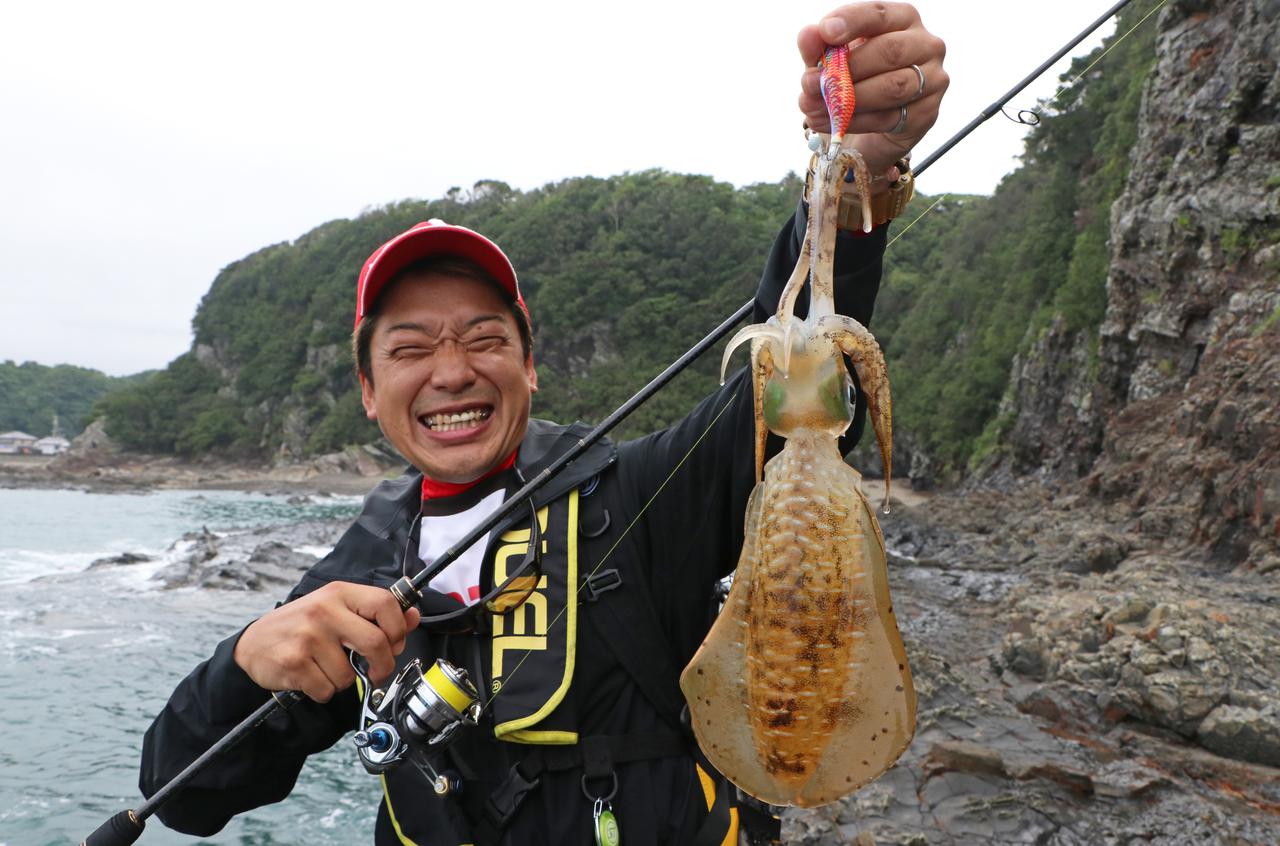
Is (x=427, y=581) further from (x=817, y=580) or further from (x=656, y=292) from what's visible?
(x=656, y=292)

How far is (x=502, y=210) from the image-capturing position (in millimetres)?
94312

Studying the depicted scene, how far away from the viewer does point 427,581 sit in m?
2.49

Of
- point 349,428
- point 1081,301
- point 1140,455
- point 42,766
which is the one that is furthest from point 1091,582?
point 349,428

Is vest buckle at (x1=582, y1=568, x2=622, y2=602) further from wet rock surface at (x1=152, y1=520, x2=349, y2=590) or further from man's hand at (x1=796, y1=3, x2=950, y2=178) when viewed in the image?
wet rock surface at (x1=152, y1=520, x2=349, y2=590)

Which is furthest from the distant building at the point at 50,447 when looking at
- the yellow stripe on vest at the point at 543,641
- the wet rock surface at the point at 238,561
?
the yellow stripe on vest at the point at 543,641

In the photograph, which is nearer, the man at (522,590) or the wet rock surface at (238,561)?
the man at (522,590)

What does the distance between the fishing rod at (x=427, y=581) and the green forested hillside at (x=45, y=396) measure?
417 ft

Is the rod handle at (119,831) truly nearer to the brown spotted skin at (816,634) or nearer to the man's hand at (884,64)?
the brown spotted skin at (816,634)

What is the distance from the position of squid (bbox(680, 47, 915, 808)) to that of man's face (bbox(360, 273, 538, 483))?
122 cm

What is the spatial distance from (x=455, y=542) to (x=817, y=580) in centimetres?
157

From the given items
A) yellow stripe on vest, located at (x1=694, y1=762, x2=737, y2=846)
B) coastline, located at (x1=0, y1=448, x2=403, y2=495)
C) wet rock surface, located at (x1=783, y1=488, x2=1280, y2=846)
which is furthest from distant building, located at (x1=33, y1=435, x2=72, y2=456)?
yellow stripe on vest, located at (x1=694, y1=762, x2=737, y2=846)

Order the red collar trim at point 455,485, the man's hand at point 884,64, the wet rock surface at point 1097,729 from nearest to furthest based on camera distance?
1. the man's hand at point 884,64
2. the red collar trim at point 455,485
3. the wet rock surface at point 1097,729

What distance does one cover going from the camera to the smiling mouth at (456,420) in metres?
2.56

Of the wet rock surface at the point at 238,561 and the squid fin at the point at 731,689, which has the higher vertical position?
the squid fin at the point at 731,689
